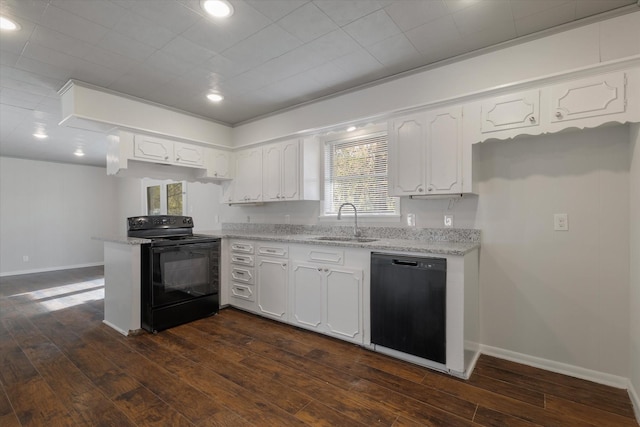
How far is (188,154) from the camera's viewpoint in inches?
157

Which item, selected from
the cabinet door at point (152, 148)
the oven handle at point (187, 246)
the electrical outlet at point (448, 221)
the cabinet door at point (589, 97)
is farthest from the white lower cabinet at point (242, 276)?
the cabinet door at point (589, 97)

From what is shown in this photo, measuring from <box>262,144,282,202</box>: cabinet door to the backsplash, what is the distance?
47 centimetres

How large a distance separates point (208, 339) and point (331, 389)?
1430 mm

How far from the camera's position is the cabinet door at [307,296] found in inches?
118

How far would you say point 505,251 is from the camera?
8.36 feet

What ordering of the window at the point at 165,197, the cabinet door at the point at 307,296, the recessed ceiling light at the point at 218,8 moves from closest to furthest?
the recessed ceiling light at the point at 218,8 < the cabinet door at the point at 307,296 < the window at the point at 165,197

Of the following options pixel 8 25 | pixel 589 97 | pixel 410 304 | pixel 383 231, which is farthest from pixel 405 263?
pixel 8 25

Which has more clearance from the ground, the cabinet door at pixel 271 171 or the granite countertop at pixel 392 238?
the cabinet door at pixel 271 171

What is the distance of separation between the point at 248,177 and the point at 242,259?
3.84 feet

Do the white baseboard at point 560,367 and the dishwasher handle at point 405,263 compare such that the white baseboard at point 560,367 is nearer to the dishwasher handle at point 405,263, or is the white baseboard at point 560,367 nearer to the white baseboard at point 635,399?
the white baseboard at point 635,399

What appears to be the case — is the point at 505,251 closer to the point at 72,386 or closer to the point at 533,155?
the point at 533,155

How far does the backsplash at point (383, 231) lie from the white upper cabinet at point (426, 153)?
44 cm

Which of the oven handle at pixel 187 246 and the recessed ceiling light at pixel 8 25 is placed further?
the oven handle at pixel 187 246

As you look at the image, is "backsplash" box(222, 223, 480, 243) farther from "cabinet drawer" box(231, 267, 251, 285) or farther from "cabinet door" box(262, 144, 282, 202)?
"cabinet drawer" box(231, 267, 251, 285)
